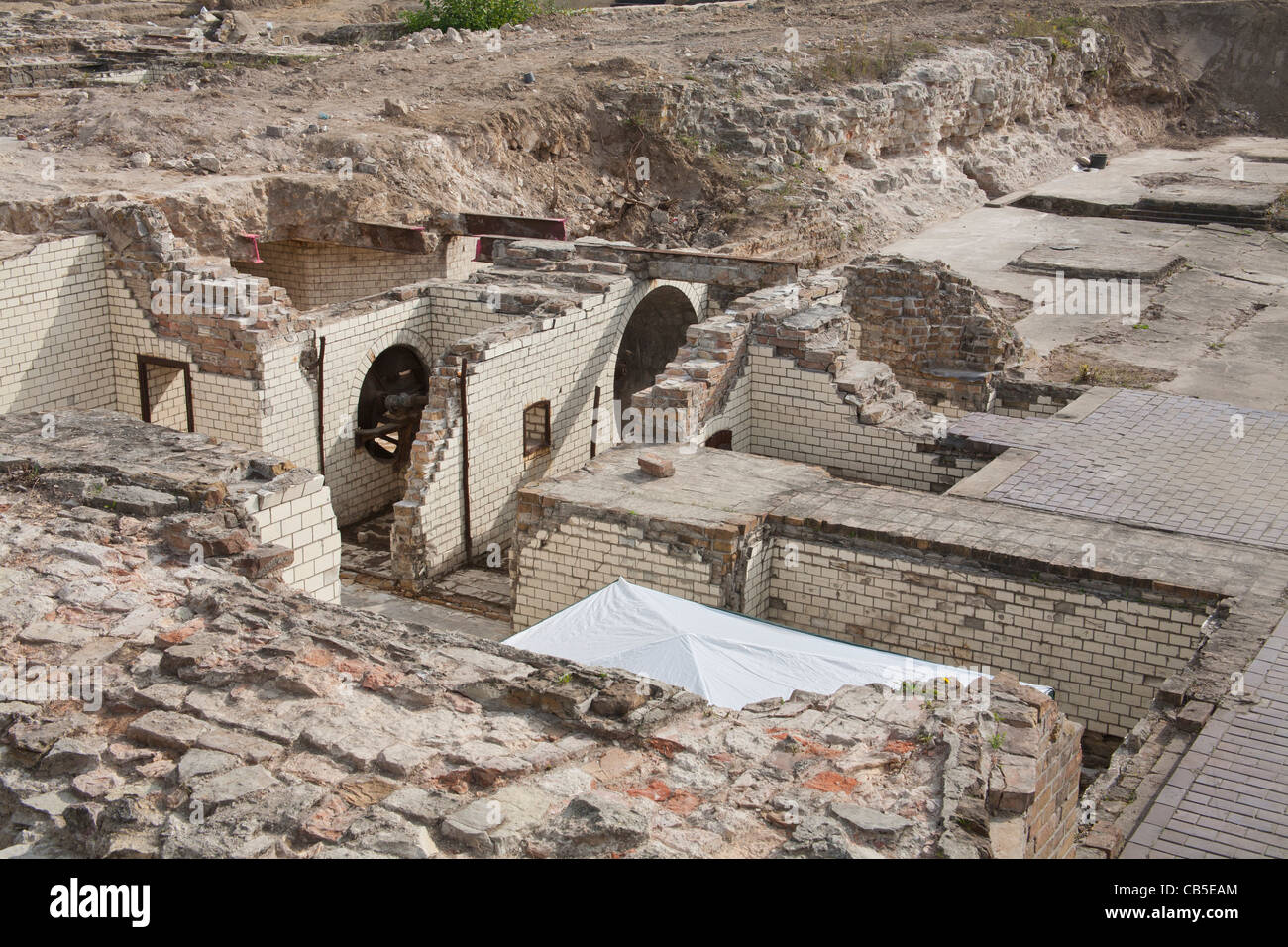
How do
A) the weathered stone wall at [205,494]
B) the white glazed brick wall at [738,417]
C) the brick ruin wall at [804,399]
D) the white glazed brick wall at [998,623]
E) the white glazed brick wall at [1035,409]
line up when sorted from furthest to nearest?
1. the white glazed brick wall at [1035,409]
2. the white glazed brick wall at [738,417]
3. the brick ruin wall at [804,399]
4. the white glazed brick wall at [998,623]
5. the weathered stone wall at [205,494]

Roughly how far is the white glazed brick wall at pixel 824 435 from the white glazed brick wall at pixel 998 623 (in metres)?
2.65

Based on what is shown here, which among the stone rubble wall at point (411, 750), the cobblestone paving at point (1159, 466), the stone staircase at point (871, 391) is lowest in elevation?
the stone rubble wall at point (411, 750)

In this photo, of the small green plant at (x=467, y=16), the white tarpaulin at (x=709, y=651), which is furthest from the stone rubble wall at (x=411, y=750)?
the small green plant at (x=467, y=16)

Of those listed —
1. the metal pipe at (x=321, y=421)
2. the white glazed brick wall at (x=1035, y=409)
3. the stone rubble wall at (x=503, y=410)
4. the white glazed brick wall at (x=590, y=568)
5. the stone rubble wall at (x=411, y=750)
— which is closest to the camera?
the stone rubble wall at (x=411, y=750)

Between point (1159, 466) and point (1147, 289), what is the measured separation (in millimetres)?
10910

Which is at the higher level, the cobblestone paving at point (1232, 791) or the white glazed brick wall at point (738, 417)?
the white glazed brick wall at point (738, 417)

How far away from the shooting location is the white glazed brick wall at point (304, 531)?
333 inches

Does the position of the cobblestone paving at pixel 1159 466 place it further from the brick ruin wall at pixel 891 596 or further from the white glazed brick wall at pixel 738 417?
the white glazed brick wall at pixel 738 417

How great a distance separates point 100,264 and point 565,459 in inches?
205

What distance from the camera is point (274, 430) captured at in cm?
1327

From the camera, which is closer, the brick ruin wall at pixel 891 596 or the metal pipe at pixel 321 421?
the brick ruin wall at pixel 891 596

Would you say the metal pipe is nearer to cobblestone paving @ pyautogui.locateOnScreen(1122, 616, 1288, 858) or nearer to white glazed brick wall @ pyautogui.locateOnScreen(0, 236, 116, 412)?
white glazed brick wall @ pyautogui.locateOnScreen(0, 236, 116, 412)

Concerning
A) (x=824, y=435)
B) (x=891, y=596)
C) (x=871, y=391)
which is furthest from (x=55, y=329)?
(x=891, y=596)

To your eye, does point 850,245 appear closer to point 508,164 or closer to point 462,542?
point 508,164
